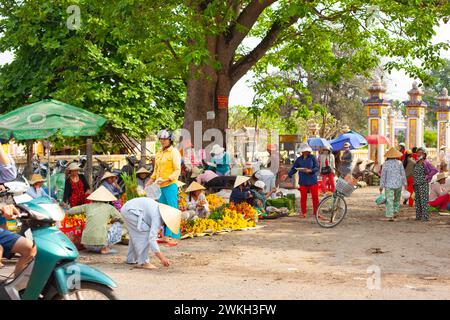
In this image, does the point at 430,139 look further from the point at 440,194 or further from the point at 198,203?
the point at 198,203

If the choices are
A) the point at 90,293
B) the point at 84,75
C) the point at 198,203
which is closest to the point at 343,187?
the point at 198,203

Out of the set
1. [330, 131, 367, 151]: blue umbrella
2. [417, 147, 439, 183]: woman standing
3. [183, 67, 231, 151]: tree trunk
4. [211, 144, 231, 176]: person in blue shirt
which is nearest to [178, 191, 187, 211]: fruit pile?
[211, 144, 231, 176]: person in blue shirt

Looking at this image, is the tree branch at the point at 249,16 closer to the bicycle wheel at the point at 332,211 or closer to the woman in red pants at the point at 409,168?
the woman in red pants at the point at 409,168

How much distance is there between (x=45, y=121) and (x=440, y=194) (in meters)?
9.61

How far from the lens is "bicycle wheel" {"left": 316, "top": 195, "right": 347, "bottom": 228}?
14.3 metres

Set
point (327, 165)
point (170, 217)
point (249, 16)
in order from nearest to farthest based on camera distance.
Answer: point (170, 217), point (249, 16), point (327, 165)

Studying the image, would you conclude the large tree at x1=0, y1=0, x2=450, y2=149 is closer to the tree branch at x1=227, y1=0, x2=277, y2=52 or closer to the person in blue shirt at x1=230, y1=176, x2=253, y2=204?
the tree branch at x1=227, y1=0, x2=277, y2=52

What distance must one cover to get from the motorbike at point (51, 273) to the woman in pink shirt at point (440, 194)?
13185mm

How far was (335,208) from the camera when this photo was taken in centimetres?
1438

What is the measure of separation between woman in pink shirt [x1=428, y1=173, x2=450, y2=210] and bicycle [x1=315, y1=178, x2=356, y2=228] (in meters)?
3.98

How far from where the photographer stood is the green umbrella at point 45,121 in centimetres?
1354
